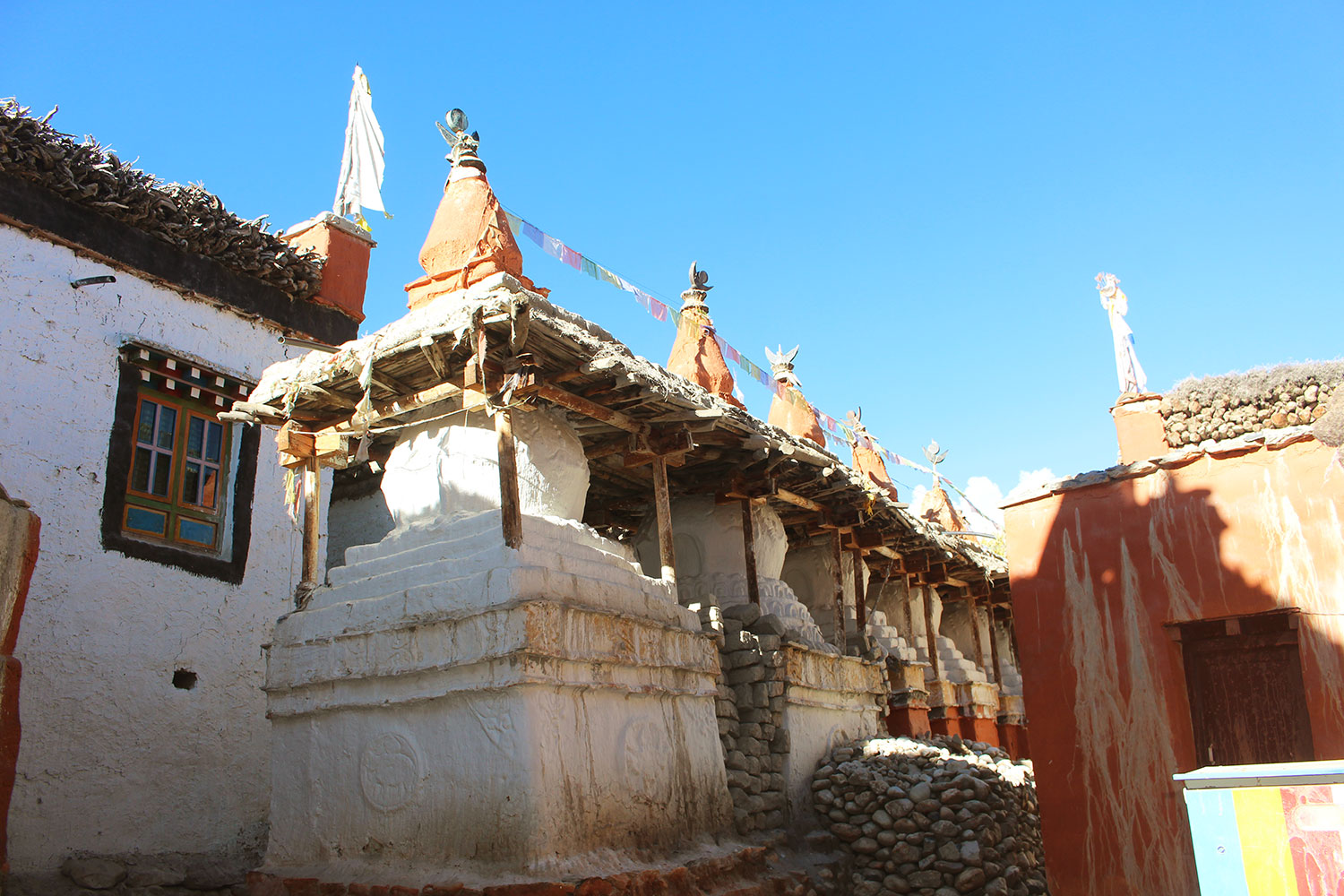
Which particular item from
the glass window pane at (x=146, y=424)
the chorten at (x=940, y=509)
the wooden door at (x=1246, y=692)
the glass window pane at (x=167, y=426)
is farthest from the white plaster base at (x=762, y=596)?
the chorten at (x=940, y=509)

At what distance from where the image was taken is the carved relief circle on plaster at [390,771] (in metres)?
7.46

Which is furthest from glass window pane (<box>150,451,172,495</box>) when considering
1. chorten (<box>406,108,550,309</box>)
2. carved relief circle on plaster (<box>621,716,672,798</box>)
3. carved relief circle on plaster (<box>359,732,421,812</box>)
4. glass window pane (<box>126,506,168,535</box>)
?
carved relief circle on plaster (<box>621,716,672,798</box>)

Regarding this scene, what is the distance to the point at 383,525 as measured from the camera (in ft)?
Result: 43.1

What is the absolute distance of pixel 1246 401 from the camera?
11.1 meters

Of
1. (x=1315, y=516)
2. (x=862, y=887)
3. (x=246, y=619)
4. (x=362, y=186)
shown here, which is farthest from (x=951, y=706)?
(x=362, y=186)

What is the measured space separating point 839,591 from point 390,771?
6.21 m

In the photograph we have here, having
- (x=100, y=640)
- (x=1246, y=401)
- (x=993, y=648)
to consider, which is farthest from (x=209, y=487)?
(x=993, y=648)

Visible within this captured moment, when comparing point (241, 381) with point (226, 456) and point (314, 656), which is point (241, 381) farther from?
point (314, 656)

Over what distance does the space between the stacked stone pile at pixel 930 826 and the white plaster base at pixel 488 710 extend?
1.53 meters

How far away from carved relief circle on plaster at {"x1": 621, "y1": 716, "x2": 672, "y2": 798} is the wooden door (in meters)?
4.15

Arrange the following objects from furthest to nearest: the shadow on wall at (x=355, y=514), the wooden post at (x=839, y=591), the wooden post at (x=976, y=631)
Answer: the wooden post at (x=976, y=631)
the shadow on wall at (x=355, y=514)
the wooden post at (x=839, y=591)

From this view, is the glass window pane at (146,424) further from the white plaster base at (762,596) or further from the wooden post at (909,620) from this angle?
the wooden post at (909,620)

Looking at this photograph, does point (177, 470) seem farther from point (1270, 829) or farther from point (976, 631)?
point (976, 631)

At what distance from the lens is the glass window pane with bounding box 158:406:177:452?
10508 millimetres
